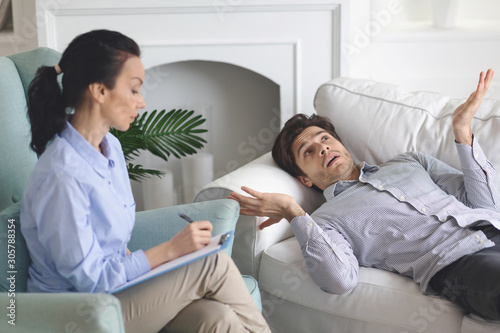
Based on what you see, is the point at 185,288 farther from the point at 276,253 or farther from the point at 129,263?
the point at 276,253

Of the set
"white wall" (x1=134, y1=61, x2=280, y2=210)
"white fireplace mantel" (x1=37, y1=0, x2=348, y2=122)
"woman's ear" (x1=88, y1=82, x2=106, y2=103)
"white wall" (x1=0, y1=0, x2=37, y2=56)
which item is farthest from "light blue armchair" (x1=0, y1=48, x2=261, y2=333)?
"white wall" (x1=134, y1=61, x2=280, y2=210)

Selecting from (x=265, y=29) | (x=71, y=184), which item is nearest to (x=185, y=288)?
(x=71, y=184)

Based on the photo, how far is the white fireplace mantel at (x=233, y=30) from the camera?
2.47 metres

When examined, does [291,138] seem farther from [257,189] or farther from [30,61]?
[30,61]

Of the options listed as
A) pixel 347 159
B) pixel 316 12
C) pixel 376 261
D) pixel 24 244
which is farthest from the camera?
pixel 316 12

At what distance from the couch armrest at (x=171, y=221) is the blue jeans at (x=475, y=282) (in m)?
0.57

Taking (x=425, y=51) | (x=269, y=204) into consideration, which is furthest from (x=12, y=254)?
(x=425, y=51)

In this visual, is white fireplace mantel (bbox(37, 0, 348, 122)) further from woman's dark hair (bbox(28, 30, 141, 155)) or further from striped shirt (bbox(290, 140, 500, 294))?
woman's dark hair (bbox(28, 30, 141, 155))

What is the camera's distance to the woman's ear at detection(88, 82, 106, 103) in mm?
1318

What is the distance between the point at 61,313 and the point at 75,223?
0.58 ft

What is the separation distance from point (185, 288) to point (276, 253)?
53 centimetres

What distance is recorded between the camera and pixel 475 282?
59.1 inches

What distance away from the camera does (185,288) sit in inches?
51.8

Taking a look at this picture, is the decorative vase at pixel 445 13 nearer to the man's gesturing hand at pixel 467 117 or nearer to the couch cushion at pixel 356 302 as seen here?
the man's gesturing hand at pixel 467 117
